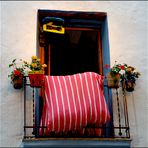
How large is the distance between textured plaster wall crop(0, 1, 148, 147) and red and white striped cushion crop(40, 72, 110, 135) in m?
0.54

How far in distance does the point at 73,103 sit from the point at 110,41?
1.58 meters

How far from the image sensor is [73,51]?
766 centimetres

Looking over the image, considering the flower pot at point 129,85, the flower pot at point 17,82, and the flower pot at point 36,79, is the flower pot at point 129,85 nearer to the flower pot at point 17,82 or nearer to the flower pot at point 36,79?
the flower pot at point 36,79

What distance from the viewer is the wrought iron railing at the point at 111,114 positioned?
21.2 ft

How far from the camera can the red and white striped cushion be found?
6.12 m

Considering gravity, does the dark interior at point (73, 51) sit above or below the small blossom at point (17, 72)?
above

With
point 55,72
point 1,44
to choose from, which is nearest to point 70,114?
point 55,72

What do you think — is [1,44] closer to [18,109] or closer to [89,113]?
[18,109]

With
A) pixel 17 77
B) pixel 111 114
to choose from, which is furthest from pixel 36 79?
pixel 111 114

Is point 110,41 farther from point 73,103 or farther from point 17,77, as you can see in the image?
point 17,77

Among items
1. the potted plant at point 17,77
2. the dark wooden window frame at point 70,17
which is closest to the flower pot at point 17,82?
the potted plant at point 17,77

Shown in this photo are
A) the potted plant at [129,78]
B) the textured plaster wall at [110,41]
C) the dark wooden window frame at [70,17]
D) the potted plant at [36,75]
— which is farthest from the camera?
the dark wooden window frame at [70,17]

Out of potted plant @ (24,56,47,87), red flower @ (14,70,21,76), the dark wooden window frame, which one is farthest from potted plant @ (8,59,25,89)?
the dark wooden window frame

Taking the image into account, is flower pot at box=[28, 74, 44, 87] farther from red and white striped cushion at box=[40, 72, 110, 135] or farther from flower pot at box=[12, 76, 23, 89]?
flower pot at box=[12, 76, 23, 89]
